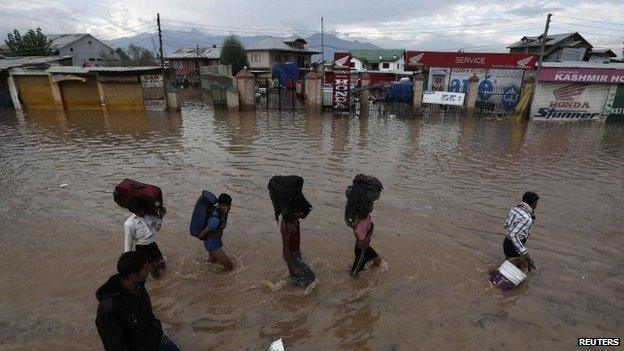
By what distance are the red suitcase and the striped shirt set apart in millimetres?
4592

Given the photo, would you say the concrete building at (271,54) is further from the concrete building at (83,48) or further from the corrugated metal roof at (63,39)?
the corrugated metal roof at (63,39)

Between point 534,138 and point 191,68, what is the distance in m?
56.8

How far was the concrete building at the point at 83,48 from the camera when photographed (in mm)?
45550

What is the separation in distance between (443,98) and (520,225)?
1915cm

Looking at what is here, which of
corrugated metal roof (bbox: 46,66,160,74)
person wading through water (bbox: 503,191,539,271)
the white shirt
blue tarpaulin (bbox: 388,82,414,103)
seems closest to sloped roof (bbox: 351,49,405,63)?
blue tarpaulin (bbox: 388,82,414,103)

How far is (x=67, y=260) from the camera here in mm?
5605

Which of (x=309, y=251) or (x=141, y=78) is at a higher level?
(x=141, y=78)

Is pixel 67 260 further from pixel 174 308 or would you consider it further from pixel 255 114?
pixel 255 114

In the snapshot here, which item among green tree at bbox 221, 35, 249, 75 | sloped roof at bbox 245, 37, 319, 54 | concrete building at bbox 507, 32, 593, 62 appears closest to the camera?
concrete building at bbox 507, 32, 593, 62

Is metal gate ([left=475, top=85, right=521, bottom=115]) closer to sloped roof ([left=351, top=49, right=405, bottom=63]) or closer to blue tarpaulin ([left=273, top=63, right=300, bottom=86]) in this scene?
blue tarpaulin ([left=273, top=63, right=300, bottom=86])

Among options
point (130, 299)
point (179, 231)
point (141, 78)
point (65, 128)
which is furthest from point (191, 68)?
point (130, 299)

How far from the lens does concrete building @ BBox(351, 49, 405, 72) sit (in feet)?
181

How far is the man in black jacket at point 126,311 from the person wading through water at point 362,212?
263 cm

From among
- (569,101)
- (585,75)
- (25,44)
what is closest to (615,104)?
(569,101)
